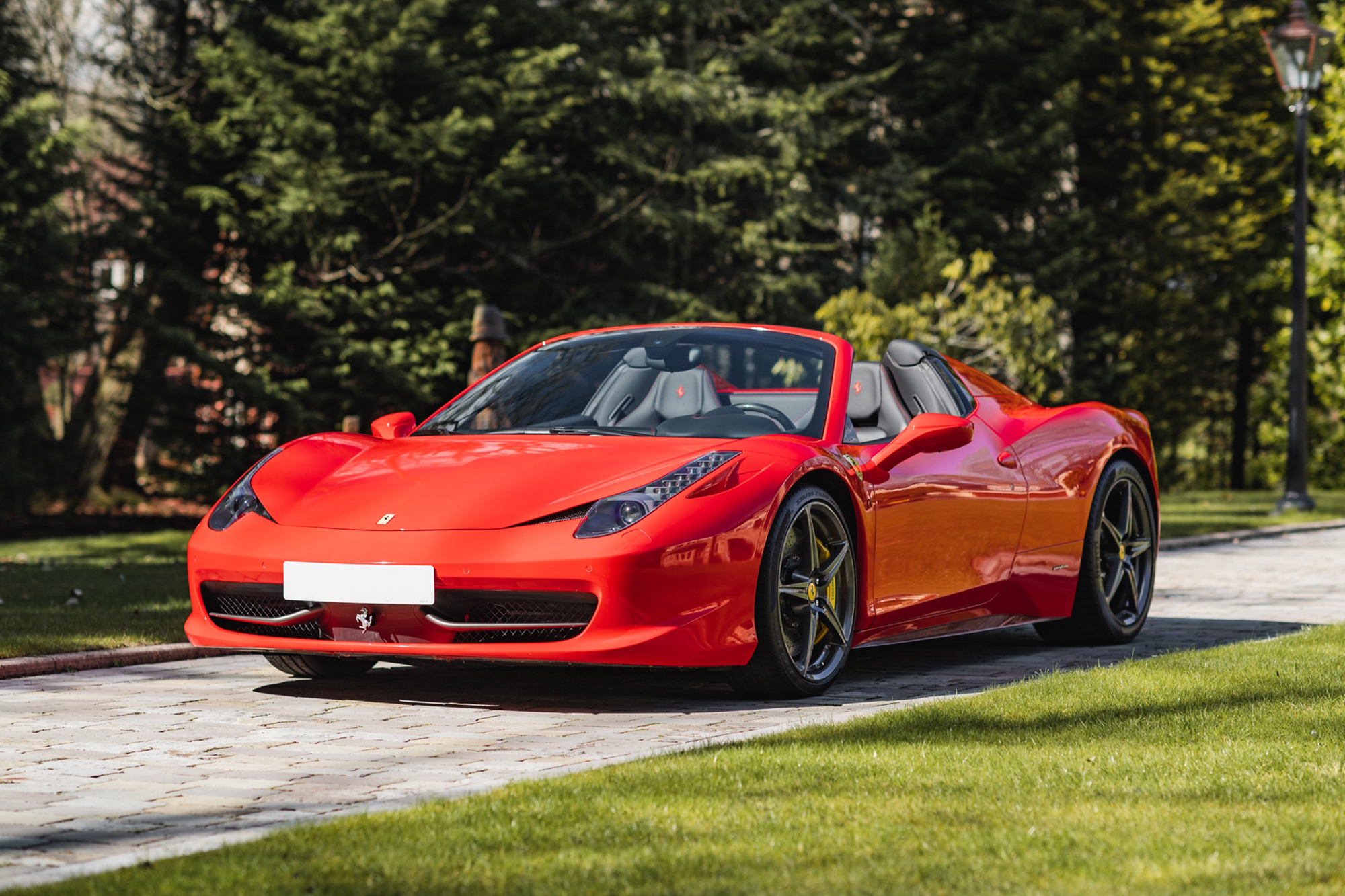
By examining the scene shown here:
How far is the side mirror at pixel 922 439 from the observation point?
653cm

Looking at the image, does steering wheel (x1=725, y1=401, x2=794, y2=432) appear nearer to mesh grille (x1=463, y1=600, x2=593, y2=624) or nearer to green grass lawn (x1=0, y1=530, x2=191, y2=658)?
mesh grille (x1=463, y1=600, x2=593, y2=624)

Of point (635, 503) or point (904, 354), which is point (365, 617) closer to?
point (635, 503)

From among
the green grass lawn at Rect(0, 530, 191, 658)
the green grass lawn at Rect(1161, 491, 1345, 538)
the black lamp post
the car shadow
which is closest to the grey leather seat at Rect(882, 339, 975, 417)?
the car shadow

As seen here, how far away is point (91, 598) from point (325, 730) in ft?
16.5

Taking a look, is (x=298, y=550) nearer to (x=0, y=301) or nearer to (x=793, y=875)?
(x=793, y=875)

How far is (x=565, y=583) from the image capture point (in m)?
5.40

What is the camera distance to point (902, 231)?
2750 centimetres

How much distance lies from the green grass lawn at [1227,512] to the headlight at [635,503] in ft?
35.6

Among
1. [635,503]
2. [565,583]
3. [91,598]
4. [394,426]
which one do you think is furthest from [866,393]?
[91,598]

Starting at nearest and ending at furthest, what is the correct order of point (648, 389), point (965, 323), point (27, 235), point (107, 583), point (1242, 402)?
point (648, 389) → point (107, 583) → point (27, 235) → point (965, 323) → point (1242, 402)

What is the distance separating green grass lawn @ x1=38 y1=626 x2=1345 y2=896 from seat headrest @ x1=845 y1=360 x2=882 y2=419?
92.6 inches

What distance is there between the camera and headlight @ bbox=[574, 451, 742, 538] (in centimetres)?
548

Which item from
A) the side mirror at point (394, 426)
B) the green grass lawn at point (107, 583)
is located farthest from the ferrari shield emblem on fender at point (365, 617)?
the green grass lawn at point (107, 583)

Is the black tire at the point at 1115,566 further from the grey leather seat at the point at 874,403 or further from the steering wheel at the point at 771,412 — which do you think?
the steering wheel at the point at 771,412
